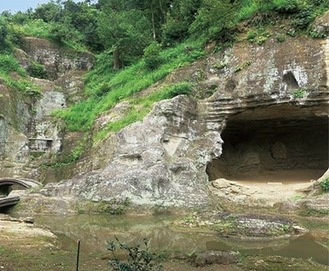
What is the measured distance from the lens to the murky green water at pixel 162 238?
10.2m

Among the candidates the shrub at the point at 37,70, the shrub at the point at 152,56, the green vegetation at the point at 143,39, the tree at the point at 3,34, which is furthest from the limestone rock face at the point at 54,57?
the shrub at the point at 152,56

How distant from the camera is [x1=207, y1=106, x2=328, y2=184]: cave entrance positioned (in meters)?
23.0

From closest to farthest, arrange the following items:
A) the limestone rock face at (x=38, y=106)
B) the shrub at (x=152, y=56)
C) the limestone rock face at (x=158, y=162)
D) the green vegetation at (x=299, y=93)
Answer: the limestone rock face at (x=158, y=162) → the green vegetation at (x=299, y=93) → the shrub at (x=152, y=56) → the limestone rock face at (x=38, y=106)

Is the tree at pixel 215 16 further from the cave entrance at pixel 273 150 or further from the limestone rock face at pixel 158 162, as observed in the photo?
the cave entrance at pixel 273 150

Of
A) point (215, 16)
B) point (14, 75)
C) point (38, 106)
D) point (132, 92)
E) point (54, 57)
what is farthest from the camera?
point (54, 57)

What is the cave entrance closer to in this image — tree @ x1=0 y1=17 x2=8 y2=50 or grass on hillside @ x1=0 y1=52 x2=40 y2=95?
grass on hillside @ x1=0 y1=52 x2=40 y2=95

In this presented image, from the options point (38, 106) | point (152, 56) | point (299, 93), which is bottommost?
point (299, 93)

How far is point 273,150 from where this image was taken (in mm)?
25891

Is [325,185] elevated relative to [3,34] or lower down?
lower down

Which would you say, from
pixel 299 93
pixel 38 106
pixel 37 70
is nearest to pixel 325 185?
pixel 299 93

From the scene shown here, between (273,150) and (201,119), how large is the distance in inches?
296

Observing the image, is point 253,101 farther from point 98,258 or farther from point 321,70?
point 98,258

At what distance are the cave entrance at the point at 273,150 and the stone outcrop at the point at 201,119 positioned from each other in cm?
88

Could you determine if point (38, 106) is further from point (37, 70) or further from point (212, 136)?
point (212, 136)
